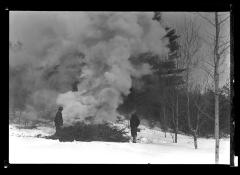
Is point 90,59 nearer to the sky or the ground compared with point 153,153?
nearer to the sky

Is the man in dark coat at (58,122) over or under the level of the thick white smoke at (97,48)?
under

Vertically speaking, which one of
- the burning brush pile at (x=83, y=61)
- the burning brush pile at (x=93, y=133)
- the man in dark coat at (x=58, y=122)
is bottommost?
the burning brush pile at (x=93, y=133)

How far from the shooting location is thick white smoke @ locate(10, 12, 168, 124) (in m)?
7.45

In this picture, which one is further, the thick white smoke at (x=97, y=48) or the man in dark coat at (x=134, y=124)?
the man in dark coat at (x=134, y=124)

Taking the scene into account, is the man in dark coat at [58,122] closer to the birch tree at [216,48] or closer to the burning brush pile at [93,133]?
the burning brush pile at [93,133]

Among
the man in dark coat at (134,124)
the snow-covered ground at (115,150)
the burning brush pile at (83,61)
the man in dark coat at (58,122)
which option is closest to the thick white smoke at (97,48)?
the burning brush pile at (83,61)

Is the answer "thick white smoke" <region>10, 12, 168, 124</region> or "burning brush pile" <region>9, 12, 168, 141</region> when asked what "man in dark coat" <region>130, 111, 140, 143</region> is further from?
"thick white smoke" <region>10, 12, 168, 124</region>

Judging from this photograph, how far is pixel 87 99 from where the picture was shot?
7.57 m

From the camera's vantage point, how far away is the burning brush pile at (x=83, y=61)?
292 inches

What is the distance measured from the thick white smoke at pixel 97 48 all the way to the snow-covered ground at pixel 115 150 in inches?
20.4

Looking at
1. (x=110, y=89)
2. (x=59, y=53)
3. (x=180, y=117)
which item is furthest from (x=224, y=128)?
(x=59, y=53)

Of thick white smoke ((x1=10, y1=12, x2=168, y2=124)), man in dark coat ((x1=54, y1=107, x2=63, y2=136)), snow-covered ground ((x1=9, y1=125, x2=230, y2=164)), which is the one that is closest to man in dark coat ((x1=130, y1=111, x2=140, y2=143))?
snow-covered ground ((x1=9, y1=125, x2=230, y2=164))
